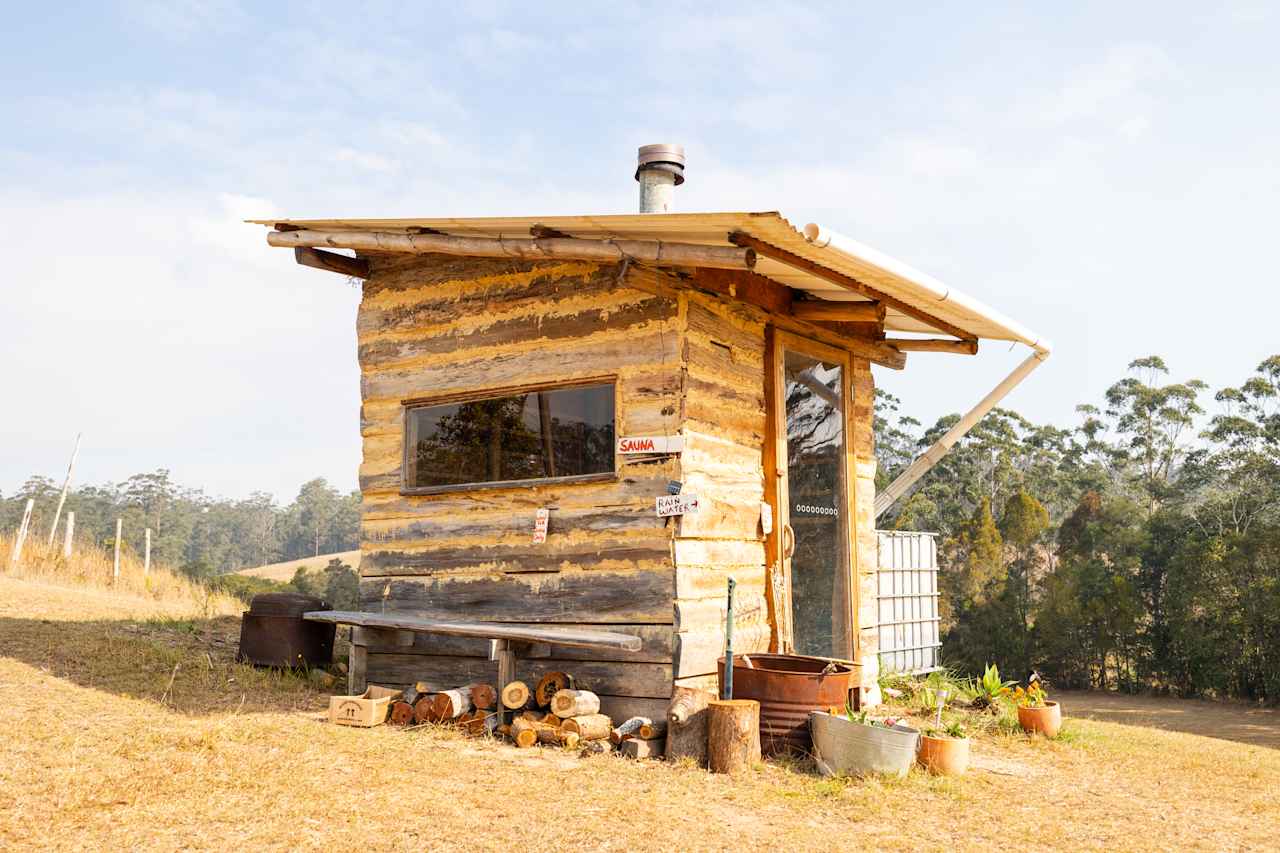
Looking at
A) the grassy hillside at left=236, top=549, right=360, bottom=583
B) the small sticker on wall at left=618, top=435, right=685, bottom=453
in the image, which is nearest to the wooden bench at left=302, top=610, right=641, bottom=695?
the small sticker on wall at left=618, top=435, right=685, bottom=453

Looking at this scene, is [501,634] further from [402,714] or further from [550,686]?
[402,714]

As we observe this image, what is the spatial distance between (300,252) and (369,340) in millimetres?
920

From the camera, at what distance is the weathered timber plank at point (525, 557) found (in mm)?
7305

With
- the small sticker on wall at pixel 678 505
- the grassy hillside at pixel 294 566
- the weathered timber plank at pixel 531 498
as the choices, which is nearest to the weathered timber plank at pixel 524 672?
the small sticker on wall at pixel 678 505

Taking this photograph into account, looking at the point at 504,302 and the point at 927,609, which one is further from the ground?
the point at 504,302

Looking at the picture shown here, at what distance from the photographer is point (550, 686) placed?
7.43 m

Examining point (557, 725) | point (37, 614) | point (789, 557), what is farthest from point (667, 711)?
point (37, 614)

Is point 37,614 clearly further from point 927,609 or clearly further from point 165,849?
point 927,609

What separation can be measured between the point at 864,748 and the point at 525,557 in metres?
2.86

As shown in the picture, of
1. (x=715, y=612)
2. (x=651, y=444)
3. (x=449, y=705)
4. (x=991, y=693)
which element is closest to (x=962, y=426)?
(x=991, y=693)

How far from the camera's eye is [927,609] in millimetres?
12953

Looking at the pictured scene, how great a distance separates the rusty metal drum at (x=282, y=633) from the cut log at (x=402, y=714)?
2144 millimetres

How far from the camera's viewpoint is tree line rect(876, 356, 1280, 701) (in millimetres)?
22938

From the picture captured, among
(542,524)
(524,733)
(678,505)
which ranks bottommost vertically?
(524,733)
